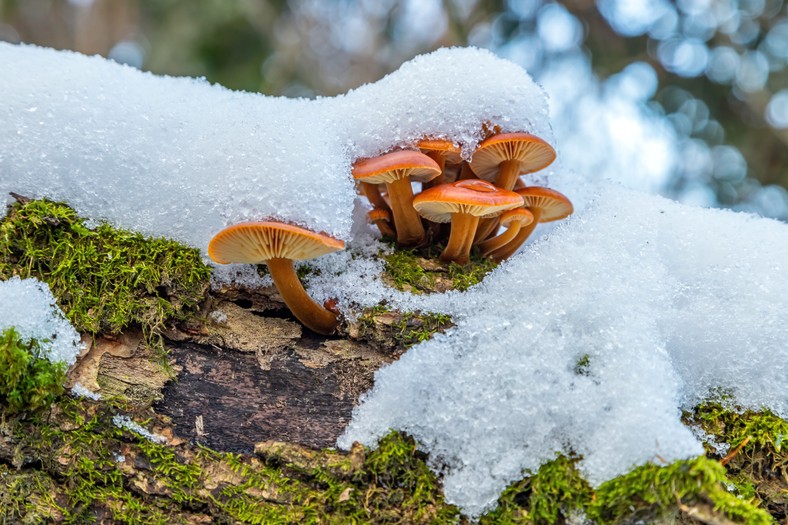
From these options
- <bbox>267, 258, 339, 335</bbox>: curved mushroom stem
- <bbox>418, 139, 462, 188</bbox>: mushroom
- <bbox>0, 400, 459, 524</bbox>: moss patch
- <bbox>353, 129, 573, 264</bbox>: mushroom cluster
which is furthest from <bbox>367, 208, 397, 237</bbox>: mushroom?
<bbox>0, 400, 459, 524</bbox>: moss patch

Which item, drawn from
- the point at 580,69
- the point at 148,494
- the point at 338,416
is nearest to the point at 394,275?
the point at 338,416

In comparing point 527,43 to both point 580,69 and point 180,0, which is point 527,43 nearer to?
point 580,69

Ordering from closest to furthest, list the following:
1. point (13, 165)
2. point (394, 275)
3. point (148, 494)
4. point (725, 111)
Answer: point (148, 494) → point (13, 165) → point (394, 275) → point (725, 111)

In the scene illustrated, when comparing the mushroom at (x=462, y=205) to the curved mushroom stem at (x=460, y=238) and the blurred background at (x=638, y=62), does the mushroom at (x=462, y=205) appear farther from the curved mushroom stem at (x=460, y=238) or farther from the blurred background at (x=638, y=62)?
→ the blurred background at (x=638, y=62)

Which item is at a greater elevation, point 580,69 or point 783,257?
point 580,69

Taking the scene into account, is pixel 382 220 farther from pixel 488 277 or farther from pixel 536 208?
pixel 536 208

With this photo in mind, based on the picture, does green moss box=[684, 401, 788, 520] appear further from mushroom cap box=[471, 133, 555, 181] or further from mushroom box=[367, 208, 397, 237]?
mushroom box=[367, 208, 397, 237]
